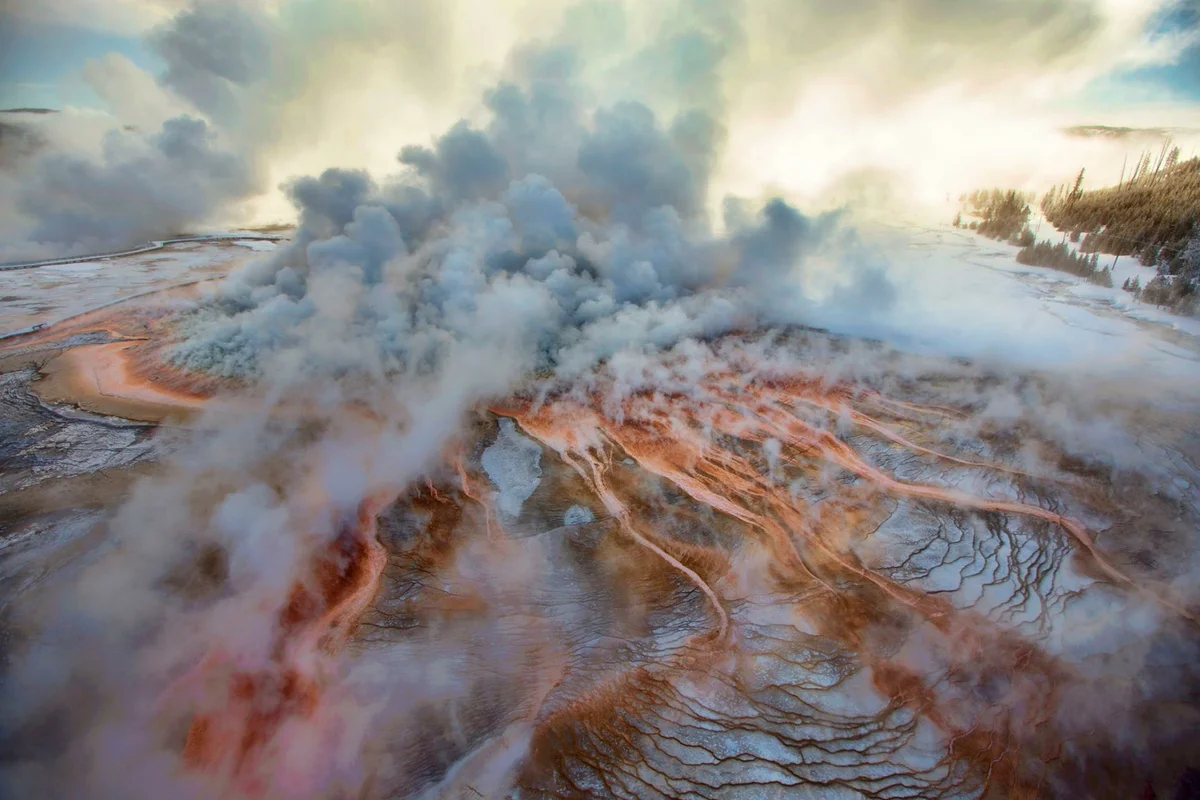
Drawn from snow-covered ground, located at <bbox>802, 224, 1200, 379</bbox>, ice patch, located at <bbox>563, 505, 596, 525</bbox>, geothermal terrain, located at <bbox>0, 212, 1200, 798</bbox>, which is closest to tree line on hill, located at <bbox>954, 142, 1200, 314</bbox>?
snow-covered ground, located at <bbox>802, 224, 1200, 379</bbox>

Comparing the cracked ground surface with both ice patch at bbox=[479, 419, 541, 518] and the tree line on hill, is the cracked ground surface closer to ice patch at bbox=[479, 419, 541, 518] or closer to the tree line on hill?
ice patch at bbox=[479, 419, 541, 518]

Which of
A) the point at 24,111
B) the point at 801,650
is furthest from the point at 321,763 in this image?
the point at 24,111

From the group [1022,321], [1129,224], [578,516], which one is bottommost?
[578,516]

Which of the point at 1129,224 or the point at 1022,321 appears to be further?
the point at 1129,224

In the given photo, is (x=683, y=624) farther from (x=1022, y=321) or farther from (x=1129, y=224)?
(x=1129, y=224)

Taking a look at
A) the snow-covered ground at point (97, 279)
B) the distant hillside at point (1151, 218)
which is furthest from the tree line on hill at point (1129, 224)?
the snow-covered ground at point (97, 279)

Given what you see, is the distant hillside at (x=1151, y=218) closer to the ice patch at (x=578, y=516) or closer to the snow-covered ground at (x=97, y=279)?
the ice patch at (x=578, y=516)

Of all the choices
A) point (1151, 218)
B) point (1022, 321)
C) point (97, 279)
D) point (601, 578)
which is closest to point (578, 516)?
point (601, 578)
